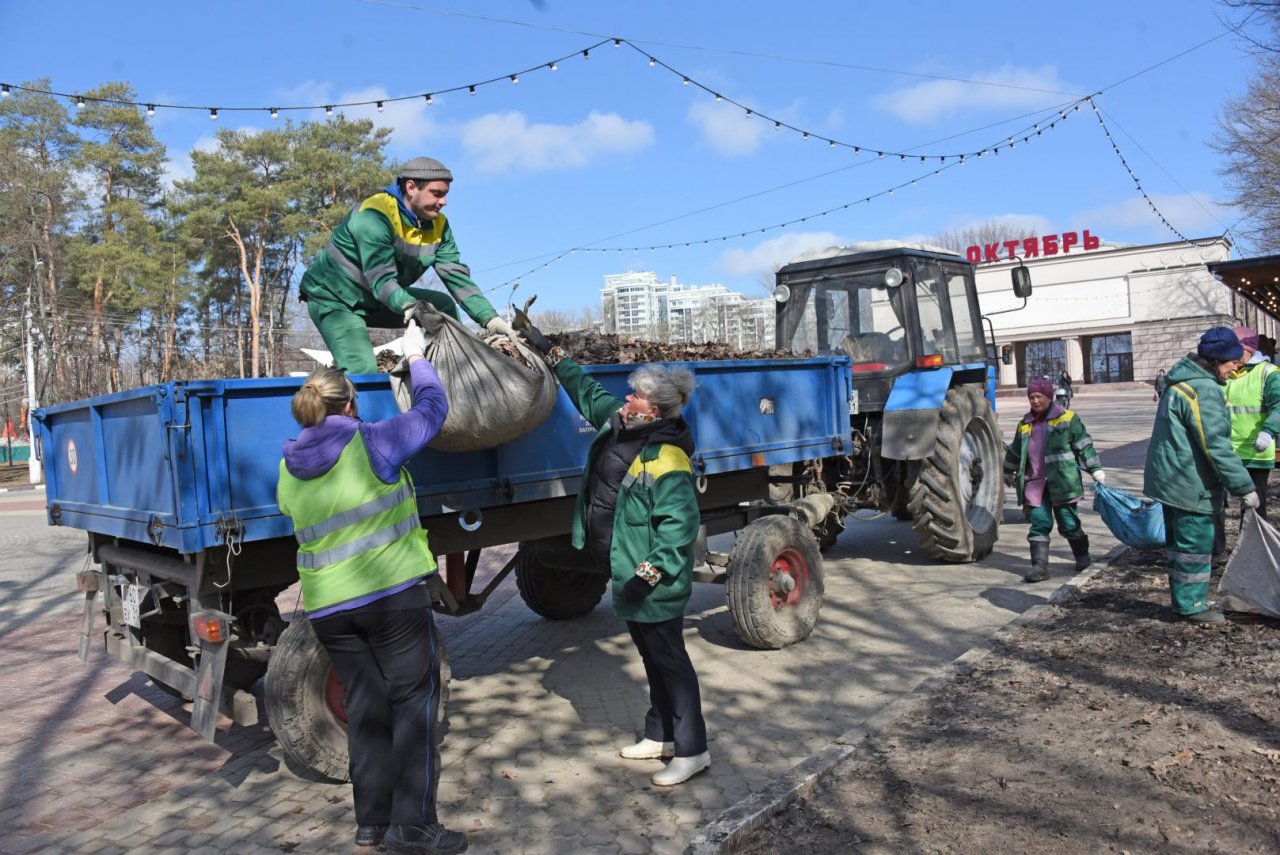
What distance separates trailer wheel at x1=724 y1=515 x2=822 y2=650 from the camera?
18.9 feet

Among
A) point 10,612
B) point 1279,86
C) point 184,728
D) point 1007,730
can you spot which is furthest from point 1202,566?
point 1279,86

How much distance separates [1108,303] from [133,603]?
52.7m

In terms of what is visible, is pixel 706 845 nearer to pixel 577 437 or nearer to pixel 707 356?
pixel 577 437

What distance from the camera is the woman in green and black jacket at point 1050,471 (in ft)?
24.6

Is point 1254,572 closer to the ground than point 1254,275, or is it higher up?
closer to the ground

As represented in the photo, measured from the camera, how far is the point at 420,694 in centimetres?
355

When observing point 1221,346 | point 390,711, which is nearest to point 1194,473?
point 1221,346

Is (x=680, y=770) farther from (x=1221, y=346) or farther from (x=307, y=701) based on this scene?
(x=1221, y=346)

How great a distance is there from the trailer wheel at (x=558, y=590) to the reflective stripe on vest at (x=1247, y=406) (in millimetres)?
5034

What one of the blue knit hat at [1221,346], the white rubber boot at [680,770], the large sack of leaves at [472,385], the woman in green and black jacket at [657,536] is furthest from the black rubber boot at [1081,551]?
the large sack of leaves at [472,385]

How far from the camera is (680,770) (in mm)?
4070

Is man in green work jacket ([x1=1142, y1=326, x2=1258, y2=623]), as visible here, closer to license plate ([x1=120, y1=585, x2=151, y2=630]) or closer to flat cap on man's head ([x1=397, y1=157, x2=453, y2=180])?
flat cap on man's head ([x1=397, y1=157, x2=453, y2=180])

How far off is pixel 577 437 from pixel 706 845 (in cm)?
231

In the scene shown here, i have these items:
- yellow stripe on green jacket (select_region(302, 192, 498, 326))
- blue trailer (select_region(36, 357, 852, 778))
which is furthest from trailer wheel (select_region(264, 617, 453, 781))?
yellow stripe on green jacket (select_region(302, 192, 498, 326))
